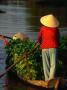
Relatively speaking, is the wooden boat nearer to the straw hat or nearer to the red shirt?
the red shirt

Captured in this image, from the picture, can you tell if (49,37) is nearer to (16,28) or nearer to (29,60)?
(29,60)

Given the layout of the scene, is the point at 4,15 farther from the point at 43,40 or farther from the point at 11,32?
the point at 43,40

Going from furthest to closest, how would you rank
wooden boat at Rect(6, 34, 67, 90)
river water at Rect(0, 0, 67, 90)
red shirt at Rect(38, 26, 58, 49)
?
river water at Rect(0, 0, 67, 90)
red shirt at Rect(38, 26, 58, 49)
wooden boat at Rect(6, 34, 67, 90)

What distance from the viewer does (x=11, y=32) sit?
2369cm

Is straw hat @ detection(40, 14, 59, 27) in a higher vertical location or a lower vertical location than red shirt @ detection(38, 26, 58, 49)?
higher

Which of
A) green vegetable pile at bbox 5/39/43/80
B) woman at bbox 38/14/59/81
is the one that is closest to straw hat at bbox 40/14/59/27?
woman at bbox 38/14/59/81

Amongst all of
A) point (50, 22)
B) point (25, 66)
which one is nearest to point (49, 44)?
point (50, 22)

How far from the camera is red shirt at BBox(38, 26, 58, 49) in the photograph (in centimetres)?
1276

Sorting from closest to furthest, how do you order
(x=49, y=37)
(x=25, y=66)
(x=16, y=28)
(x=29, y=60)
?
(x=49, y=37) < (x=29, y=60) < (x=25, y=66) < (x=16, y=28)

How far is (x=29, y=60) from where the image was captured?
1338 cm

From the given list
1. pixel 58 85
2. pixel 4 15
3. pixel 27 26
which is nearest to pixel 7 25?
pixel 27 26

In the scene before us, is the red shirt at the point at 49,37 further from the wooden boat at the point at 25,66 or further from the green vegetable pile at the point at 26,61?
the green vegetable pile at the point at 26,61

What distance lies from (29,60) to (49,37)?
0.94 metres

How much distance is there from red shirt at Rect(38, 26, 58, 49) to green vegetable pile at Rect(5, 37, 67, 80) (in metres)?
0.66
